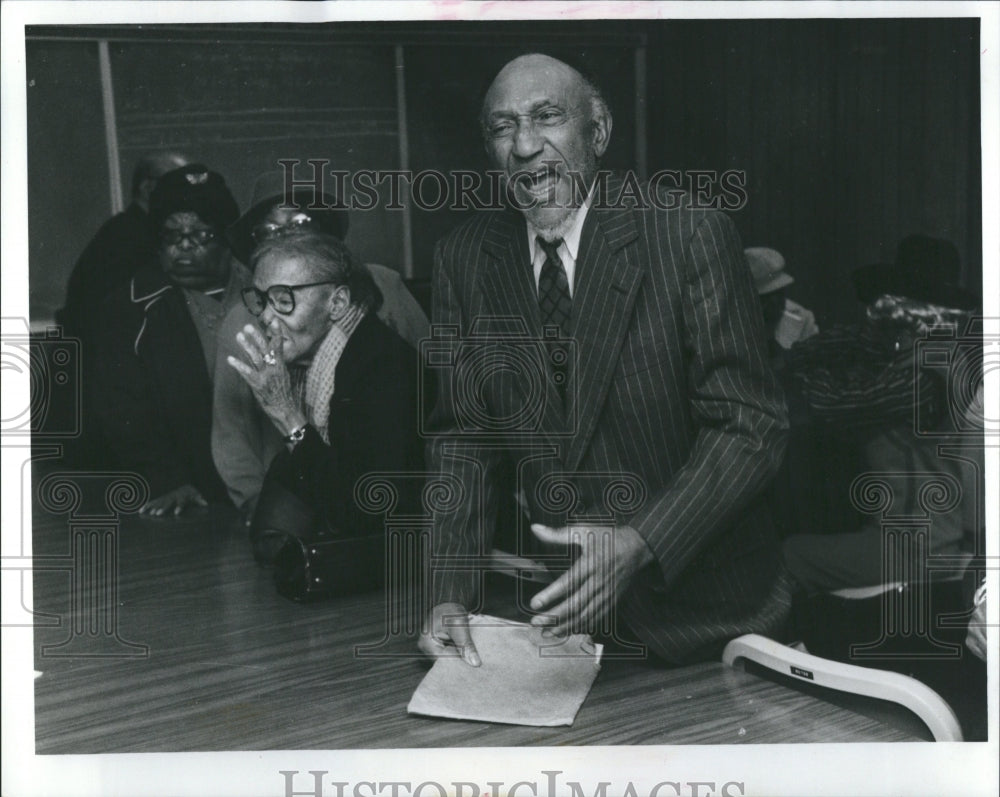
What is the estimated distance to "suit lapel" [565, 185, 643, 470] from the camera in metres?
3.26

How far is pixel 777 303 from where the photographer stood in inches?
134

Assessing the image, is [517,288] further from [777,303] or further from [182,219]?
[182,219]

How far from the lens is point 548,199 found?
3.34 metres

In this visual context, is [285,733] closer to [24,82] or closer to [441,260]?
[441,260]

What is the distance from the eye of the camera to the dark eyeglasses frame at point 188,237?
3445 millimetres

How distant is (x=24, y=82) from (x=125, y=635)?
1518mm

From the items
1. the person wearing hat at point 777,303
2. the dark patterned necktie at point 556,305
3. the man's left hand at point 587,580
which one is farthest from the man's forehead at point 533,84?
the man's left hand at point 587,580

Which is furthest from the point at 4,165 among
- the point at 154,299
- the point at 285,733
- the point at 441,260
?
the point at 285,733

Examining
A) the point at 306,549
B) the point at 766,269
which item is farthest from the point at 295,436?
the point at 766,269

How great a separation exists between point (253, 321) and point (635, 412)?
3.50 ft

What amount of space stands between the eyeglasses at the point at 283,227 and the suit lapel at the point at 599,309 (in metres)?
0.74

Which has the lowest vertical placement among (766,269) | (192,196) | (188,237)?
(766,269)

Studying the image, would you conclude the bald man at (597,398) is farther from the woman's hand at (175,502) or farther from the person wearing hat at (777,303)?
the woman's hand at (175,502)
